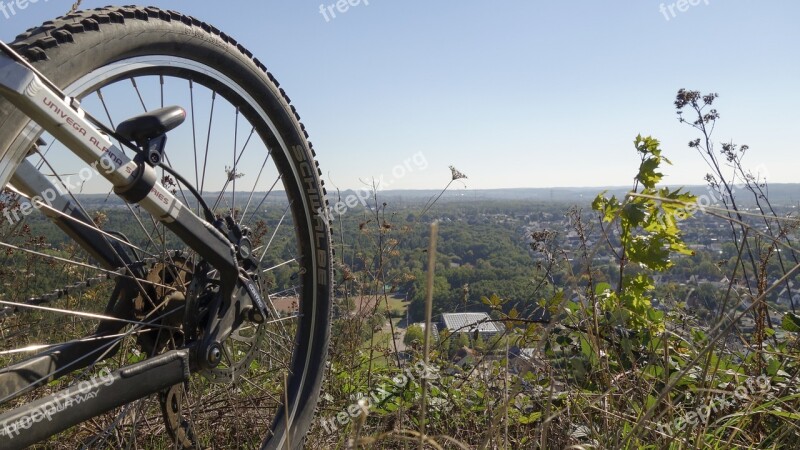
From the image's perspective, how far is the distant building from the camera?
8.27 feet

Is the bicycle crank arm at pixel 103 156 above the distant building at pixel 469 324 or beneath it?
above

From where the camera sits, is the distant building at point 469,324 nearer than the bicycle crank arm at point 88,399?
No

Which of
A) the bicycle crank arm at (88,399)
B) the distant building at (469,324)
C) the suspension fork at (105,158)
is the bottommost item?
the distant building at (469,324)

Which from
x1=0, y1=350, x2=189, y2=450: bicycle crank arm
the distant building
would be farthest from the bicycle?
the distant building

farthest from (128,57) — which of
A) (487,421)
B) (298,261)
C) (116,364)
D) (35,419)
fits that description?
(487,421)

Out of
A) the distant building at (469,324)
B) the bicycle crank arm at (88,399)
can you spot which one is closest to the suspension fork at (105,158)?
the bicycle crank arm at (88,399)

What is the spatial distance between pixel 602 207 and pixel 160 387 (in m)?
1.72

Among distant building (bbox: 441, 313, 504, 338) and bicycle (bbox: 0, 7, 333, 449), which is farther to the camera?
distant building (bbox: 441, 313, 504, 338)

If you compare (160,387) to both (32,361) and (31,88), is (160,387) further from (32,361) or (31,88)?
(31,88)

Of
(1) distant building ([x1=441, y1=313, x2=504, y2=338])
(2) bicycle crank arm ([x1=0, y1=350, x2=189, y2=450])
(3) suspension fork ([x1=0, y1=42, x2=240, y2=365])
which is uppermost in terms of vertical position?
(3) suspension fork ([x1=0, y1=42, x2=240, y2=365])

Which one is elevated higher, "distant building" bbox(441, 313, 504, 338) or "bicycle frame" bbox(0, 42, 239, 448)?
"bicycle frame" bbox(0, 42, 239, 448)

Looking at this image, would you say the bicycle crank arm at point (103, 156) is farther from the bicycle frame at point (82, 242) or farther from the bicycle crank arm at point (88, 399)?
the bicycle crank arm at point (88, 399)

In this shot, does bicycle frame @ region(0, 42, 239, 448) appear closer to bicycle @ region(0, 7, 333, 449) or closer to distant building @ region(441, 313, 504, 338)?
bicycle @ region(0, 7, 333, 449)

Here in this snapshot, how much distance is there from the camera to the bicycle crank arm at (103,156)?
1007 mm
